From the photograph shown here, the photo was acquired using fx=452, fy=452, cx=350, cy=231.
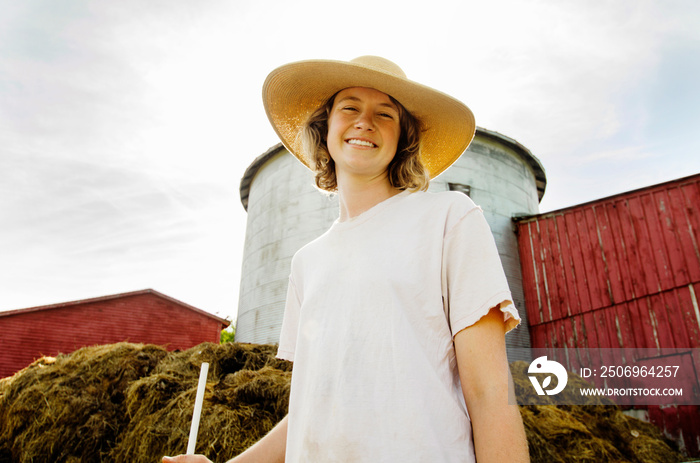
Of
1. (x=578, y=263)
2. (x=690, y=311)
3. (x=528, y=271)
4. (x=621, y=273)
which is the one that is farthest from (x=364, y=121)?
(x=528, y=271)

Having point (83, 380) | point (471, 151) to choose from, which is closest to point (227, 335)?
point (471, 151)

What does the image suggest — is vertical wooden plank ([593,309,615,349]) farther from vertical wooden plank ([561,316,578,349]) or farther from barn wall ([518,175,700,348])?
vertical wooden plank ([561,316,578,349])

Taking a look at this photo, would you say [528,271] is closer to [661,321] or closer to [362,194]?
[661,321]

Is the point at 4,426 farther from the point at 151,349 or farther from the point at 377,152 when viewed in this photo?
the point at 377,152

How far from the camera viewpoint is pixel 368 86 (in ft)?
5.65

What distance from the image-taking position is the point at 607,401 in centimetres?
704

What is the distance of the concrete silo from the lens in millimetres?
11953

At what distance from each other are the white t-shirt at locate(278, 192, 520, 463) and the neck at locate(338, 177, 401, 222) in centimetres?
18

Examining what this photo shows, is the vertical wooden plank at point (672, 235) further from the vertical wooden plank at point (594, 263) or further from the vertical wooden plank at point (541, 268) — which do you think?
the vertical wooden plank at point (541, 268)

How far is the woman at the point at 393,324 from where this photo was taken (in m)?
1.02

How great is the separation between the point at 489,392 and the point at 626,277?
1009 cm

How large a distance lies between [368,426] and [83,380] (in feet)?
20.5

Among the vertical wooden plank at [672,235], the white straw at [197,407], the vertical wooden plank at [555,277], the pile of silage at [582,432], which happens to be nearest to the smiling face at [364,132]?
the white straw at [197,407]

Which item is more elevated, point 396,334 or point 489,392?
point 396,334
